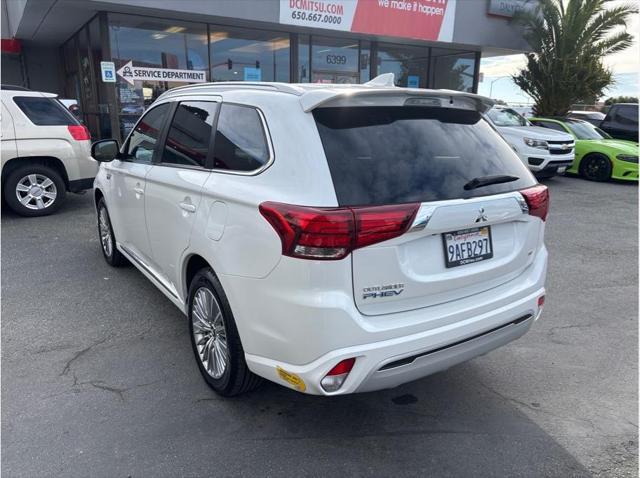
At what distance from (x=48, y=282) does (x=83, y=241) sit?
1.58 metres

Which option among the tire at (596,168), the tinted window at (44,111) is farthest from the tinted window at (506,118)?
the tinted window at (44,111)

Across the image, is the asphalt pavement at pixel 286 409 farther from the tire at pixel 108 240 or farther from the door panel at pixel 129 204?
the tire at pixel 108 240

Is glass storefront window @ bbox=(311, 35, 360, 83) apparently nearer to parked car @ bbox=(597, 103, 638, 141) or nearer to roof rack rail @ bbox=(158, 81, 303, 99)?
parked car @ bbox=(597, 103, 638, 141)

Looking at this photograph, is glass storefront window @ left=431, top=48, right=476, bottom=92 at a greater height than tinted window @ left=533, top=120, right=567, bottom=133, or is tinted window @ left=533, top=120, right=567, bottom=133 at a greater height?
glass storefront window @ left=431, top=48, right=476, bottom=92

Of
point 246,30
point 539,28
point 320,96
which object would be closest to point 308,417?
point 320,96

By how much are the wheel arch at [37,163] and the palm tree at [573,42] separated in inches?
580

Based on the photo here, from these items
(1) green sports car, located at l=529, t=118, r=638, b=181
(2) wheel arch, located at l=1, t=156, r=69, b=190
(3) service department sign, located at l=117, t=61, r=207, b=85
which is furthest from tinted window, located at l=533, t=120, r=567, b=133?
(2) wheel arch, located at l=1, t=156, r=69, b=190

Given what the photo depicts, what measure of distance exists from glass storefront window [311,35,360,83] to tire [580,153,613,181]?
7.42m

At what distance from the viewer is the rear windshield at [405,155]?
2.41 m

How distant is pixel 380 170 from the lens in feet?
8.12

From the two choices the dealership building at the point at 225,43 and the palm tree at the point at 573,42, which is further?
the palm tree at the point at 573,42

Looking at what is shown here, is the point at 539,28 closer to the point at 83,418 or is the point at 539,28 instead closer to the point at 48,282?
the point at 48,282

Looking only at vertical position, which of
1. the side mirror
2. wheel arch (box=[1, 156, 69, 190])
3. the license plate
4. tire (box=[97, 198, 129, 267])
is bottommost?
tire (box=[97, 198, 129, 267])

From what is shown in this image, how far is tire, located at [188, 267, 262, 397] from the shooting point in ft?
9.29
